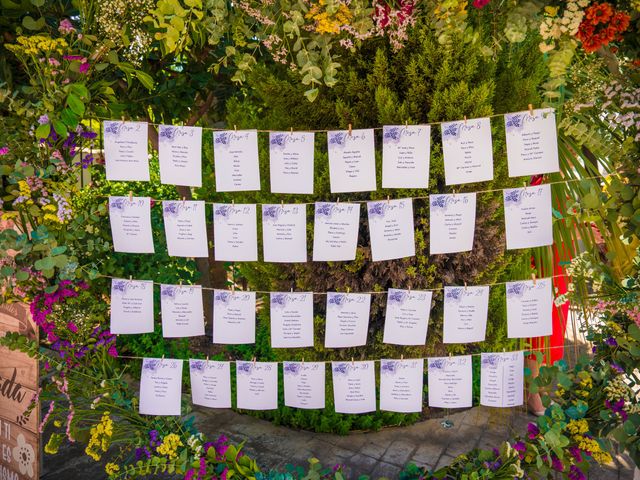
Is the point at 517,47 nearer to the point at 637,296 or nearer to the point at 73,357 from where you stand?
the point at 637,296

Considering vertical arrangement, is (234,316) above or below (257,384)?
above

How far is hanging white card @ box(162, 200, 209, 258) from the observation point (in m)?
2.33

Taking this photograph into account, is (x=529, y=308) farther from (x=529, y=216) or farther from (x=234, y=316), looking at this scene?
(x=234, y=316)

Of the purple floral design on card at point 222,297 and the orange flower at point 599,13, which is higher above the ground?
the orange flower at point 599,13

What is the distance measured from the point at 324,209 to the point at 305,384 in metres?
0.81

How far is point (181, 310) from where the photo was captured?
2395mm

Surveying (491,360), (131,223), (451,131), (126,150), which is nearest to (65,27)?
(126,150)

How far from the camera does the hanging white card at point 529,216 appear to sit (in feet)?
7.19

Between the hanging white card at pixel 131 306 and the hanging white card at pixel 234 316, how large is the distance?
322 millimetres

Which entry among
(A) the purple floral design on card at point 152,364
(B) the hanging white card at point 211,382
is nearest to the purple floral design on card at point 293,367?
(B) the hanging white card at point 211,382

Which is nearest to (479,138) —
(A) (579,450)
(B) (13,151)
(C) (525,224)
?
(C) (525,224)

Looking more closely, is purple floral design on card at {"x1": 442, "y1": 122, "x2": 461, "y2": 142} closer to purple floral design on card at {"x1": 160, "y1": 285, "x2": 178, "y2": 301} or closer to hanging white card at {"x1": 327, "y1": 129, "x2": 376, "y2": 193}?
hanging white card at {"x1": 327, "y1": 129, "x2": 376, "y2": 193}

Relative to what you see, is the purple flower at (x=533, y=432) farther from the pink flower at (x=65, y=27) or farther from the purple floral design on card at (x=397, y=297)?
the pink flower at (x=65, y=27)

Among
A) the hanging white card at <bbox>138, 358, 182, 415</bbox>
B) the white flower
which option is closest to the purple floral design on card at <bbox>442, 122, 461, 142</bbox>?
the hanging white card at <bbox>138, 358, 182, 415</bbox>
